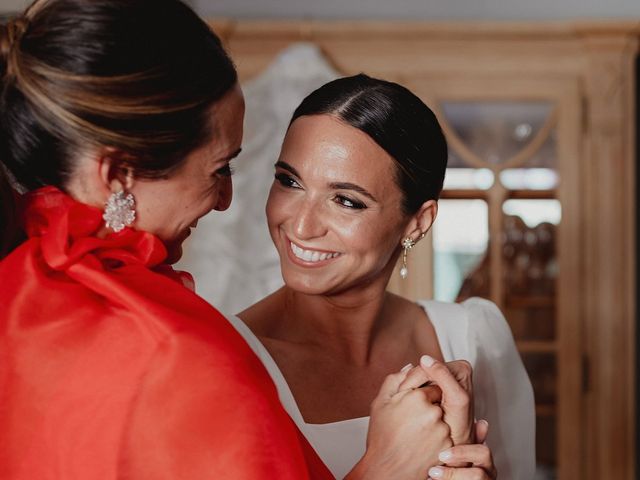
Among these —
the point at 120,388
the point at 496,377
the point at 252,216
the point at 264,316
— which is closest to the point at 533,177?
the point at 252,216

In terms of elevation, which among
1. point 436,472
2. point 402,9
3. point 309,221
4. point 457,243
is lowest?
point 436,472

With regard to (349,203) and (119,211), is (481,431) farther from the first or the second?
(119,211)

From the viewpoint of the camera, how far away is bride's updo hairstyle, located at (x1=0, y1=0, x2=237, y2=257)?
0.88 metres

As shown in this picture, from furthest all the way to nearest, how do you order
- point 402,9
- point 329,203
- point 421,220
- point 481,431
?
point 402,9 < point 421,220 < point 329,203 < point 481,431

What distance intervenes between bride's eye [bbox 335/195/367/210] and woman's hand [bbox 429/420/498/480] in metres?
0.41

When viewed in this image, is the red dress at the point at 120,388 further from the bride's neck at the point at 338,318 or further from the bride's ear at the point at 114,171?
the bride's neck at the point at 338,318

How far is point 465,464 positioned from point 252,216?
1.87 m

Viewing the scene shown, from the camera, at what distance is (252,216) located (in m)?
2.99

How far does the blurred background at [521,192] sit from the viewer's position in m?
2.93

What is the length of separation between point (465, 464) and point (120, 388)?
1.83 feet

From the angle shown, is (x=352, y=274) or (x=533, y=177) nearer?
(x=352, y=274)

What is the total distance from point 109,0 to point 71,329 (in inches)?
13.1

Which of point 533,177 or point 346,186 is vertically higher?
point 533,177

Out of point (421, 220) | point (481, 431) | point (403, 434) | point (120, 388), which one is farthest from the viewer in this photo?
point (421, 220)
